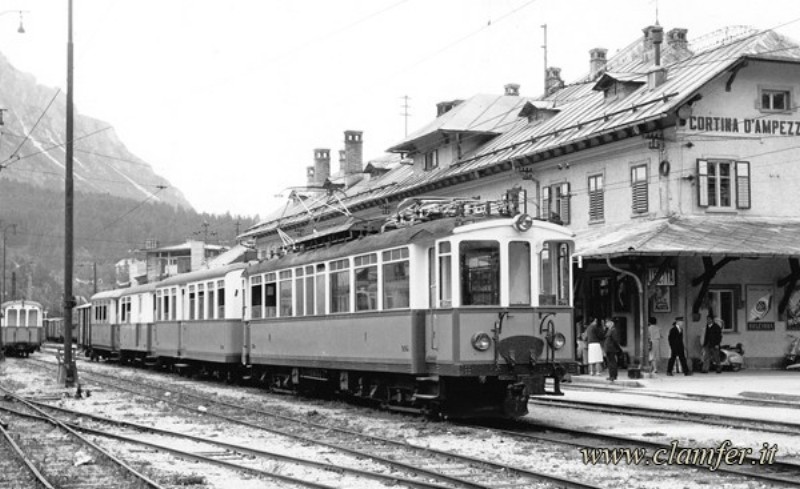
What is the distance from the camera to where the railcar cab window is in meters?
16.0

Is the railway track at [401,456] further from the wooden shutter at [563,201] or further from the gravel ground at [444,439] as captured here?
the wooden shutter at [563,201]

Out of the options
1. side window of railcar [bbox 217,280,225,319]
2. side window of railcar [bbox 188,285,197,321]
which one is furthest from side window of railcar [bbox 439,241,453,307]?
side window of railcar [bbox 188,285,197,321]

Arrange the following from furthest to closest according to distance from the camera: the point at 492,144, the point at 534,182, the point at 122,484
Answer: the point at 492,144 < the point at 534,182 < the point at 122,484

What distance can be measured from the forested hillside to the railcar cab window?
9483cm

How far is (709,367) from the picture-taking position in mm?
A: 27922

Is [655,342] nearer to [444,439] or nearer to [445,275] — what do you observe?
[445,275]

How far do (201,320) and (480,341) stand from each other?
13.9 metres

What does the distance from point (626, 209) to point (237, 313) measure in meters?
11.4

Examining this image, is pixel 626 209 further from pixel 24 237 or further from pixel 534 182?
pixel 24 237

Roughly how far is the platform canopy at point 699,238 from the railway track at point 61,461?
1382cm

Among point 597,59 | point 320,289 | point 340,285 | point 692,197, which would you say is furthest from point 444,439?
point 597,59

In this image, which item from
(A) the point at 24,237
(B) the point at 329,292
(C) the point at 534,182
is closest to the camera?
→ (B) the point at 329,292

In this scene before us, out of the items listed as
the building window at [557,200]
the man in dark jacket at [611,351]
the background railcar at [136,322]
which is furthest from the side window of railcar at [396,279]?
the background railcar at [136,322]

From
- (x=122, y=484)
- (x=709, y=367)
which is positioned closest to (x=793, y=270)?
(x=709, y=367)
